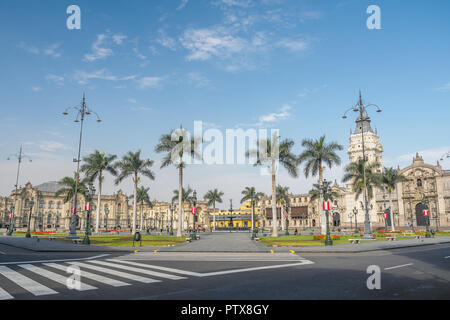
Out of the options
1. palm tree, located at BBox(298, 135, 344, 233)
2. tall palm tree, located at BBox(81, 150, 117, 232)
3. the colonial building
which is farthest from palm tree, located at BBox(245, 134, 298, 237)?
the colonial building

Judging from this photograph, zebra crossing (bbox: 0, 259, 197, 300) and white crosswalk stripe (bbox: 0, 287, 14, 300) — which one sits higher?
white crosswalk stripe (bbox: 0, 287, 14, 300)

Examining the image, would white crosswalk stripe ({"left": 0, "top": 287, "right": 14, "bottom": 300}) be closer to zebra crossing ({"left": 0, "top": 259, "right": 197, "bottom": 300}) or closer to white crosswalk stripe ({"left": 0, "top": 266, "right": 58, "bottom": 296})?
zebra crossing ({"left": 0, "top": 259, "right": 197, "bottom": 300})

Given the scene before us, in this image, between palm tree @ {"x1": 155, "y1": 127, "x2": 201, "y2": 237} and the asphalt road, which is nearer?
the asphalt road

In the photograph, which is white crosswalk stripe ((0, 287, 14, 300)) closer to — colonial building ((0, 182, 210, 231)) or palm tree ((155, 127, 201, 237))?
palm tree ((155, 127, 201, 237))

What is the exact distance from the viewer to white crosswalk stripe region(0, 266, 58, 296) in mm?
8362

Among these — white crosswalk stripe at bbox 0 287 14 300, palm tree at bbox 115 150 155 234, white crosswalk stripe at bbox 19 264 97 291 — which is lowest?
white crosswalk stripe at bbox 19 264 97 291

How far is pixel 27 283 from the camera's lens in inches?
379

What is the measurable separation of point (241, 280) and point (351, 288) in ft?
10.8

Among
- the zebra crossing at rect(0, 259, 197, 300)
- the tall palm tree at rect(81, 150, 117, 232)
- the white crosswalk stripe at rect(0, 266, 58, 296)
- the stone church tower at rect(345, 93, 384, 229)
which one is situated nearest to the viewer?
the white crosswalk stripe at rect(0, 266, 58, 296)

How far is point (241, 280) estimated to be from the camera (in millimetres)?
10062

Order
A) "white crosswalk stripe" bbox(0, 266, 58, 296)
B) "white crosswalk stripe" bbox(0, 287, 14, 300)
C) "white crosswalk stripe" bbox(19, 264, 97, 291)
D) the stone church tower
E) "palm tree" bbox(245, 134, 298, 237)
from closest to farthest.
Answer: "white crosswalk stripe" bbox(0, 287, 14, 300) < "white crosswalk stripe" bbox(0, 266, 58, 296) < "white crosswalk stripe" bbox(19, 264, 97, 291) < "palm tree" bbox(245, 134, 298, 237) < the stone church tower
